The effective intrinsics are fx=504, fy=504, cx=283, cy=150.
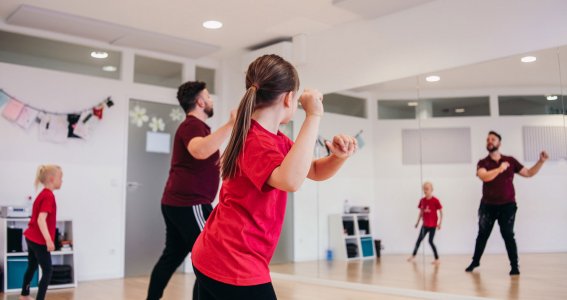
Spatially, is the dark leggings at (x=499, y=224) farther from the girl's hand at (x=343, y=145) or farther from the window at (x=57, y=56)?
the window at (x=57, y=56)

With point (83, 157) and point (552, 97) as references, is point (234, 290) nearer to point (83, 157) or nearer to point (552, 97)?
point (552, 97)

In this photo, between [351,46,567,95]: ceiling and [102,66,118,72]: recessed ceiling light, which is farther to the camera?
[102,66,118,72]: recessed ceiling light

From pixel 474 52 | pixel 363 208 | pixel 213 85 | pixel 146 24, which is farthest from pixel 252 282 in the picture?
pixel 213 85

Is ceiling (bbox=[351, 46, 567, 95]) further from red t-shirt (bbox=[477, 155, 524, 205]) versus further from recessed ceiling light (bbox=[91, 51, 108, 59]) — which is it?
recessed ceiling light (bbox=[91, 51, 108, 59])

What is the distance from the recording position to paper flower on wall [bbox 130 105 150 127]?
5.38 metres

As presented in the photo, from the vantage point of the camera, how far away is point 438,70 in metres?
4.16

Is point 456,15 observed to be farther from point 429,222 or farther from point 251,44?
point 251,44

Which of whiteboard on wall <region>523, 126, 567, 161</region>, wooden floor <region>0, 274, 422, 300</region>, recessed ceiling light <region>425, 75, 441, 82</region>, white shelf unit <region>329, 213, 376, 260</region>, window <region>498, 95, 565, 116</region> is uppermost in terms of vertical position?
recessed ceiling light <region>425, 75, 441, 82</region>

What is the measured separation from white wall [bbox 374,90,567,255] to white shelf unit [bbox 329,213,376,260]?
163 mm

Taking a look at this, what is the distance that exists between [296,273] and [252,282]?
408 centimetres

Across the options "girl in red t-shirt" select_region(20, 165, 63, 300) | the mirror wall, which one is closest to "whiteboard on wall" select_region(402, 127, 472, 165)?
the mirror wall

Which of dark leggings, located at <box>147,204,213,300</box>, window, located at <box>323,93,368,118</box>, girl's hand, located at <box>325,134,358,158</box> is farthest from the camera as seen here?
window, located at <box>323,93,368,118</box>

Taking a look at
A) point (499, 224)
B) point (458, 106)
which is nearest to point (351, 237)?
point (499, 224)

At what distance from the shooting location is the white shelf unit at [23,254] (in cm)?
427
